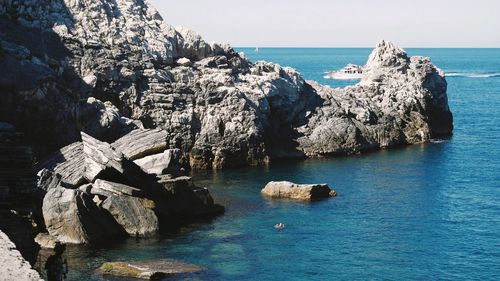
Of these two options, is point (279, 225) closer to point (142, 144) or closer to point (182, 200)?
point (182, 200)

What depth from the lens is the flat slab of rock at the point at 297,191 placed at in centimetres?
8319

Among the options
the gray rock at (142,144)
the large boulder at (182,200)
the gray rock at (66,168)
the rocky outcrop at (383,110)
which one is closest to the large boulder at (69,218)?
the gray rock at (66,168)

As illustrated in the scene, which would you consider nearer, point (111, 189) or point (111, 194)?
point (111, 194)

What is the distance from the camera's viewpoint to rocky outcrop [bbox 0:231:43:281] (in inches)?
1142

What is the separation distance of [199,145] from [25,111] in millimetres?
26093

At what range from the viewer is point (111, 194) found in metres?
69.8

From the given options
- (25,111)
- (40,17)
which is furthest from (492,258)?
(40,17)

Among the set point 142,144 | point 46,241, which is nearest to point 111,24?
point 142,144

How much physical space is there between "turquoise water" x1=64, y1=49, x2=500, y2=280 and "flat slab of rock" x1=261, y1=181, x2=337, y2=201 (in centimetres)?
172

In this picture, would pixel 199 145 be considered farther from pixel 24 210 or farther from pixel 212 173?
pixel 24 210

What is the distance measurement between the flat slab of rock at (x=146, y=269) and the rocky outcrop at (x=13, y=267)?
74.7 ft

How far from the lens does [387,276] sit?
57.2 meters

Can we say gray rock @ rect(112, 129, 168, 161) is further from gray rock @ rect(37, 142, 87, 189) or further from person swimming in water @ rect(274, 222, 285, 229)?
person swimming in water @ rect(274, 222, 285, 229)

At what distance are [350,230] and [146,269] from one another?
76.6 feet
